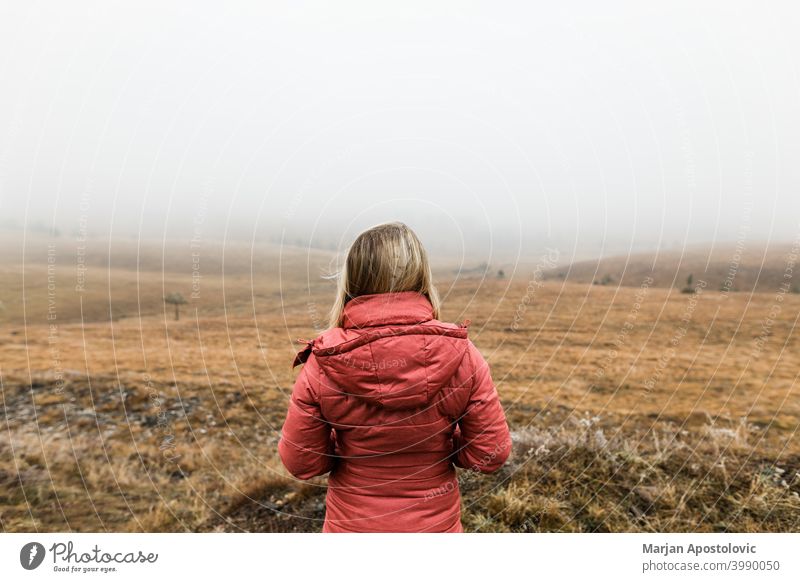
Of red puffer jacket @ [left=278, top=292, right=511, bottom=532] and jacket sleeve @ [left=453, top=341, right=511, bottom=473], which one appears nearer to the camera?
red puffer jacket @ [left=278, top=292, right=511, bottom=532]

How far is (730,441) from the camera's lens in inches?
173

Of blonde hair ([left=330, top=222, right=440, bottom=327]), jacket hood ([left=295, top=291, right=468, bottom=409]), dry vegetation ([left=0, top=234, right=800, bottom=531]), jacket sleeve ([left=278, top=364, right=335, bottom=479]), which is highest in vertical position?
blonde hair ([left=330, top=222, right=440, bottom=327])

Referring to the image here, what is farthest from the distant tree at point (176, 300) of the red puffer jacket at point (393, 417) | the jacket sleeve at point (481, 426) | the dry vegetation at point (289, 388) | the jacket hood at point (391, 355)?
the jacket sleeve at point (481, 426)

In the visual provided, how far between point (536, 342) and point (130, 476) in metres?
5.50

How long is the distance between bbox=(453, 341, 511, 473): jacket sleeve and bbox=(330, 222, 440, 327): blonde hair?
0.37 meters

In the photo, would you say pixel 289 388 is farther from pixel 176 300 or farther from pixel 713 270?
pixel 713 270

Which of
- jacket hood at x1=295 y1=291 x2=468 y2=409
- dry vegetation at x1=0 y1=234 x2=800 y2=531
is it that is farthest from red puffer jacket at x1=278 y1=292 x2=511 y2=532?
dry vegetation at x1=0 y1=234 x2=800 y2=531

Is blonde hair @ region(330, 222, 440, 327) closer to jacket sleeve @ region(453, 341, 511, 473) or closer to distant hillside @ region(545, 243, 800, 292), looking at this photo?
jacket sleeve @ region(453, 341, 511, 473)

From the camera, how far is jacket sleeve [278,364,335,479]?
2117 mm

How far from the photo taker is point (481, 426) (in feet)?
7.36

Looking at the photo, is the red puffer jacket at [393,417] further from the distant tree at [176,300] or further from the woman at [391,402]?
the distant tree at [176,300]
